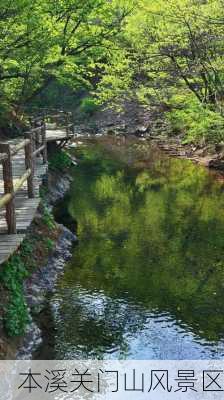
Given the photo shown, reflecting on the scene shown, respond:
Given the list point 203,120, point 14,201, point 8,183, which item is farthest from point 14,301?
point 203,120

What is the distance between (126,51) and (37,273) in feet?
83.2

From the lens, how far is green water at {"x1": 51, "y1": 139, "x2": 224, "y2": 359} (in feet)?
37.1

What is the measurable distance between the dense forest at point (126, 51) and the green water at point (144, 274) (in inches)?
236

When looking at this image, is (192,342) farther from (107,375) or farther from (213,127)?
(213,127)

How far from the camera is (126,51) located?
116ft

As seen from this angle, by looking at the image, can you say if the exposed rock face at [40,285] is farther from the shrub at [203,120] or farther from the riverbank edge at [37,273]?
the shrub at [203,120]

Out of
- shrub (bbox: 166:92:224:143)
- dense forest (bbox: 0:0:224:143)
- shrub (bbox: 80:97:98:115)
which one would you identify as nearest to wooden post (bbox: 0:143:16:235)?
dense forest (bbox: 0:0:224:143)

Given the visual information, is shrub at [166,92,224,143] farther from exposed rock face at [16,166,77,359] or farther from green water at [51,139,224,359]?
exposed rock face at [16,166,77,359]

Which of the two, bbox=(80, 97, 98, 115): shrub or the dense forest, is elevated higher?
the dense forest

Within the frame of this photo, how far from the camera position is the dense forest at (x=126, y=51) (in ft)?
68.3

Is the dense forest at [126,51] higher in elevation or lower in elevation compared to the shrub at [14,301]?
higher

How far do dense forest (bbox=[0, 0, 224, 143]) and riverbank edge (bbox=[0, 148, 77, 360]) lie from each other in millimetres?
8048

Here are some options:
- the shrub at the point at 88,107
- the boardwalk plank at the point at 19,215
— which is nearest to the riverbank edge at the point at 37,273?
the boardwalk plank at the point at 19,215

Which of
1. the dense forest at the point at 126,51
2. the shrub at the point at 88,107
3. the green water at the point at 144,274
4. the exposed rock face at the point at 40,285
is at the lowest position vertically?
the green water at the point at 144,274
